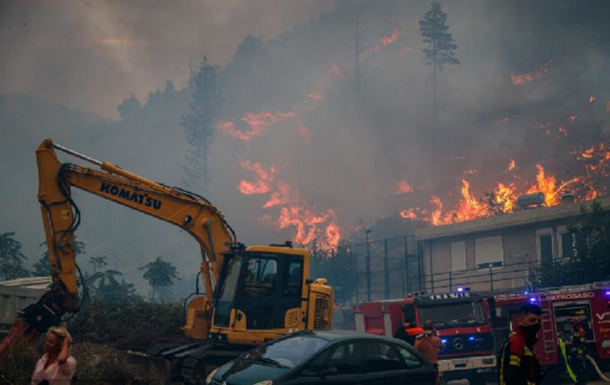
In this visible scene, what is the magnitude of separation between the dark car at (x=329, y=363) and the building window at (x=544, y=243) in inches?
1026

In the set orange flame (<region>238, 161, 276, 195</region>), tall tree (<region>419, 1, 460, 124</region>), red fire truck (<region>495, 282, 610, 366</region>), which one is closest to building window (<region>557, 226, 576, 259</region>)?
red fire truck (<region>495, 282, 610, 366</region>)

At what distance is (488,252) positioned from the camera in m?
38.9

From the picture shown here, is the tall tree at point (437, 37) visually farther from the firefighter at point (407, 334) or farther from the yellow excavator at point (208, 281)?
the firefighter at point (407, 334)

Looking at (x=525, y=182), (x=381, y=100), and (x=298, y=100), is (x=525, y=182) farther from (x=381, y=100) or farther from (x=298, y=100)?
(x=298, y=100)

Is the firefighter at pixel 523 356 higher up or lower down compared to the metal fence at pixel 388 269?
lower down

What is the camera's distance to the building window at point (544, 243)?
3634 centimetres

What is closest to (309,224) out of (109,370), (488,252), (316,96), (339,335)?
(316,96)

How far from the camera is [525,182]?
226 ft

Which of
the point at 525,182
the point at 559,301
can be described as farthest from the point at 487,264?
the point at 525,182

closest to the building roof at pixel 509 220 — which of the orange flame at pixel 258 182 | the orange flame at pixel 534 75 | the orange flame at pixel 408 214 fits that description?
the orange flame at pixel 408 214

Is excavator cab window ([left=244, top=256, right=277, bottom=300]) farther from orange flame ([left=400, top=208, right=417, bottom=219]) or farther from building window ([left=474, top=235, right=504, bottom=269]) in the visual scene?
orange flame ([left=400, top=208, right=417, bottom=219])

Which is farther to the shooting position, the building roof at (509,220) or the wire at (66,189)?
the building roof at (509,220)

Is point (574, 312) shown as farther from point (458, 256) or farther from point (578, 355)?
point (458, 256)

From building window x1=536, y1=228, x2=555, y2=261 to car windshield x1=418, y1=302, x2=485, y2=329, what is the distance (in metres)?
18.1
